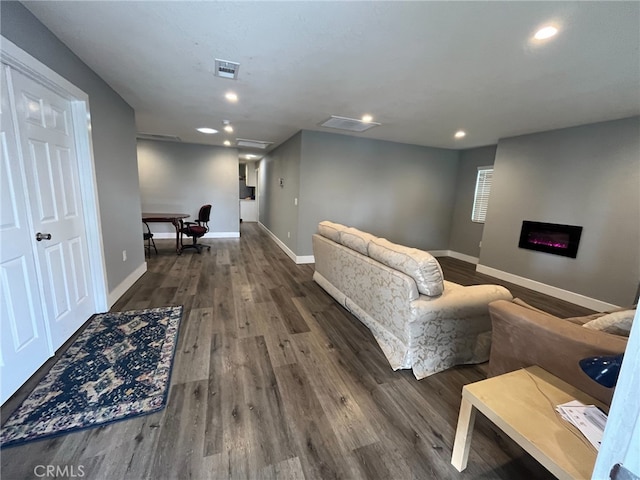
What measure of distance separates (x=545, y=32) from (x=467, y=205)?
462cm

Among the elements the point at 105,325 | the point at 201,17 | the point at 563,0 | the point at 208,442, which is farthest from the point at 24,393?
the point at 563,0

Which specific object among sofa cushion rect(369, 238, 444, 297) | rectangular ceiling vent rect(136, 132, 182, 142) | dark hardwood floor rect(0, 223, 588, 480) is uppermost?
rectangular ceiling vent rect(136, 132, 182, 142)

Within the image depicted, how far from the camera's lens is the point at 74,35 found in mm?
2004

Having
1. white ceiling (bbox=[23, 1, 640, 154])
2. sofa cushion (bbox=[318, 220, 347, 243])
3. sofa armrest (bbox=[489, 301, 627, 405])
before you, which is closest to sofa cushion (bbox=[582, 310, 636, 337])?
sofa armrest (bbox=[489, 301, 627, 405])

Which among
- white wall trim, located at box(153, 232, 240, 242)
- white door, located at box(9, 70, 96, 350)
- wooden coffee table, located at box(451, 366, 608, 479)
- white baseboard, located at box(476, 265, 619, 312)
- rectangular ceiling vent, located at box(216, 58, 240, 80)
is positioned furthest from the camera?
white wall trim, located at box(153, 232, 240, 242)

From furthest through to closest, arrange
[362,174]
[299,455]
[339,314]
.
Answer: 1. [362,174]
2. [339,314]
3. [299,455]

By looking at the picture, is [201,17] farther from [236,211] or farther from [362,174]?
[236,211]

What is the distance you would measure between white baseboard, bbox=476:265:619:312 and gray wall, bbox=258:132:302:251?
376 cm

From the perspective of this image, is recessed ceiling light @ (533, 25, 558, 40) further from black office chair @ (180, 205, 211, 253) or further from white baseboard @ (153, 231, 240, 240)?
white baseboard @ (153, 231, 240, 240)

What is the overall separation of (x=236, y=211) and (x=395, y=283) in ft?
19.9

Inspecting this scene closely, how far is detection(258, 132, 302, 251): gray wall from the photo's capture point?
5.13 meters

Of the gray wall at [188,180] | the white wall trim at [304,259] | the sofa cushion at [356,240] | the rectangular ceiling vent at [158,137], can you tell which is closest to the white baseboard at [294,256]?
the white wall trim at [304,259]

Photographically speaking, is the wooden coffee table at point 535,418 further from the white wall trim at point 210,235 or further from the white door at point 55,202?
the white wall trim at point 210,235

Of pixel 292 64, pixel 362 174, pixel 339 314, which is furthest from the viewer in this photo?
pixel 362 174
